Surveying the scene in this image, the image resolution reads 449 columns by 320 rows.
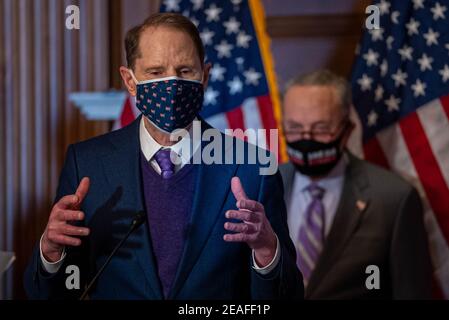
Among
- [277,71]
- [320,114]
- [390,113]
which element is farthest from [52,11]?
[390,113]

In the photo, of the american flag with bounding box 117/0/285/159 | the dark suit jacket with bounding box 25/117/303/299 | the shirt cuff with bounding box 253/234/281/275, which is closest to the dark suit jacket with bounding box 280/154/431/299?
the american flag with bounding box 117/0/285/159

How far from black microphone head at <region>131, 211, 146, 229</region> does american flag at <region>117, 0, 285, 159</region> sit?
1.55m

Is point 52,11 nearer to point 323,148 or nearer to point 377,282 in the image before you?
point 323,148

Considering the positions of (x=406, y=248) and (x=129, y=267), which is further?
(x=406, y=248)

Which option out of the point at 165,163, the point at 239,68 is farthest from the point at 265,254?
the point at 239,68

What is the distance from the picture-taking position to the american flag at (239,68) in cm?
297

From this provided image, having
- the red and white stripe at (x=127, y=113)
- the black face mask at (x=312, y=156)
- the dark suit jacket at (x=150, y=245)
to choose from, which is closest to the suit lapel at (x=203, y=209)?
the dark suit jacket at (x=150, y=245)

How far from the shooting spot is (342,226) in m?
2.55

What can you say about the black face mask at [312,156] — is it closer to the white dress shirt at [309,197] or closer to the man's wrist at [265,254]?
the white dress shirt at [309,197]

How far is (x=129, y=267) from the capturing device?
1494mm

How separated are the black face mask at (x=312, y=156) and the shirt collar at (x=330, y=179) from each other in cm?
3

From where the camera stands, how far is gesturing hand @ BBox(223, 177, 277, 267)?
51.6 inches
